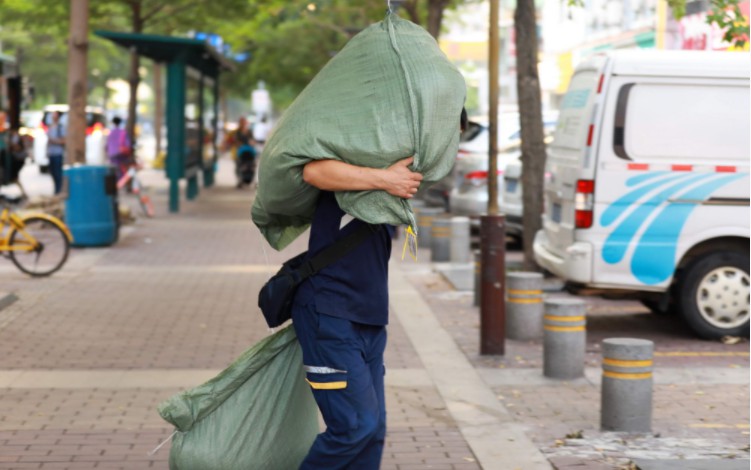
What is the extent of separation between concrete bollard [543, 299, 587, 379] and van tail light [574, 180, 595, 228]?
1.46m

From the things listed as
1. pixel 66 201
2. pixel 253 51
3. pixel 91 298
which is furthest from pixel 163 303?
pixel 253 51

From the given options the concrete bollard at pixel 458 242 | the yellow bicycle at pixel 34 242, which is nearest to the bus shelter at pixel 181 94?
the yellow bicycle at pixel 34 242

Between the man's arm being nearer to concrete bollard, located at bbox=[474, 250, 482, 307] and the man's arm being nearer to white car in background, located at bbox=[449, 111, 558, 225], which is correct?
concrete bollard, located at bbox=[474, 250, 482, 307]

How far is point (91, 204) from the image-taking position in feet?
53.4

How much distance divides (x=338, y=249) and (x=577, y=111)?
6293 millimetres

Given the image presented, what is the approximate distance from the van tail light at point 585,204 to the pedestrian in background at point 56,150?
1711 cm

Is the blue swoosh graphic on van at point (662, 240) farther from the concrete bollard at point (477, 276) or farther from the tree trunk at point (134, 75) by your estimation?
the tree trunk at point (134, 75)

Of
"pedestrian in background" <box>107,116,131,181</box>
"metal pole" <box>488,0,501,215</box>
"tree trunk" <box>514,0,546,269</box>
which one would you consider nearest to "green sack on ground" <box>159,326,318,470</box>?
"metal pole" <box>488,0,501,215</box>

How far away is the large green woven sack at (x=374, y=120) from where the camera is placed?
4.59m

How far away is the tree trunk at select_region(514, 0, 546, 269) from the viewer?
13594mm

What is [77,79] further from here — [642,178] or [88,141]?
[88,141]

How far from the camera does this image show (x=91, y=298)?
12172mm

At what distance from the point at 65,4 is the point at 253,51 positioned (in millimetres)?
17886

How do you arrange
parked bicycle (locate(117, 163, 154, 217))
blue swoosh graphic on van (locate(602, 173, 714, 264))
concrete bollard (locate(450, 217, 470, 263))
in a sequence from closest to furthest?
1. blue swoosh graphic on van (locate(602, 173, 714, 264))
2. concrete bollard (locate(450, 217, 470, 263))
3. parked bicycle (locate(117, 163, 154, 217))
